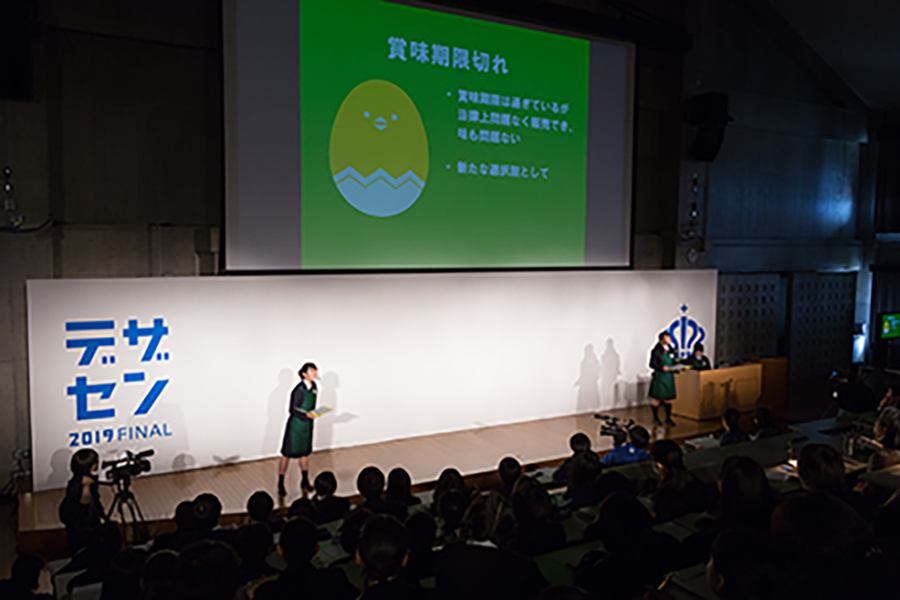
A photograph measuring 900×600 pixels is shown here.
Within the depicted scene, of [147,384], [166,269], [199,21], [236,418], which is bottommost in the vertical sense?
[236,418]

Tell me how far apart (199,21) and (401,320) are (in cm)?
374

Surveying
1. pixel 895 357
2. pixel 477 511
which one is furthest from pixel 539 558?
pixel 895 357

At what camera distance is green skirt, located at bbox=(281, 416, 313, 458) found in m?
5.91

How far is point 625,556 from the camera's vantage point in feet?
8.47

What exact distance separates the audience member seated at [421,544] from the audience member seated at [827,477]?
1751mm

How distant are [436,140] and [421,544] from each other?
5375 mm

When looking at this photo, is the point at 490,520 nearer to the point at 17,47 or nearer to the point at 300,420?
the point at 300,420

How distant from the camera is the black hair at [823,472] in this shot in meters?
3.03

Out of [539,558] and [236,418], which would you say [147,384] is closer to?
[236,418]

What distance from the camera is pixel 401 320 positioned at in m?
7.40

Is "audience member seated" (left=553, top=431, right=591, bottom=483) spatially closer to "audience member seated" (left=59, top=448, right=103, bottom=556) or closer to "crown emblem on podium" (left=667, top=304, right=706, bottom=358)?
"audience member seated" (left=59, top=448, right=103, bottom=556)

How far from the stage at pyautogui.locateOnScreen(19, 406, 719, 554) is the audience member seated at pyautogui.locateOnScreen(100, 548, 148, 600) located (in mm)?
2974

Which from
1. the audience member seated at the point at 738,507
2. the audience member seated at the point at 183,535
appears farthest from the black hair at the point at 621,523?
the audience member seated at the point at 183,535

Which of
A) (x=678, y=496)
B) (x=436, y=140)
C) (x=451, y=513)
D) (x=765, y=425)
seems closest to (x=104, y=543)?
(x=451, y=513)
